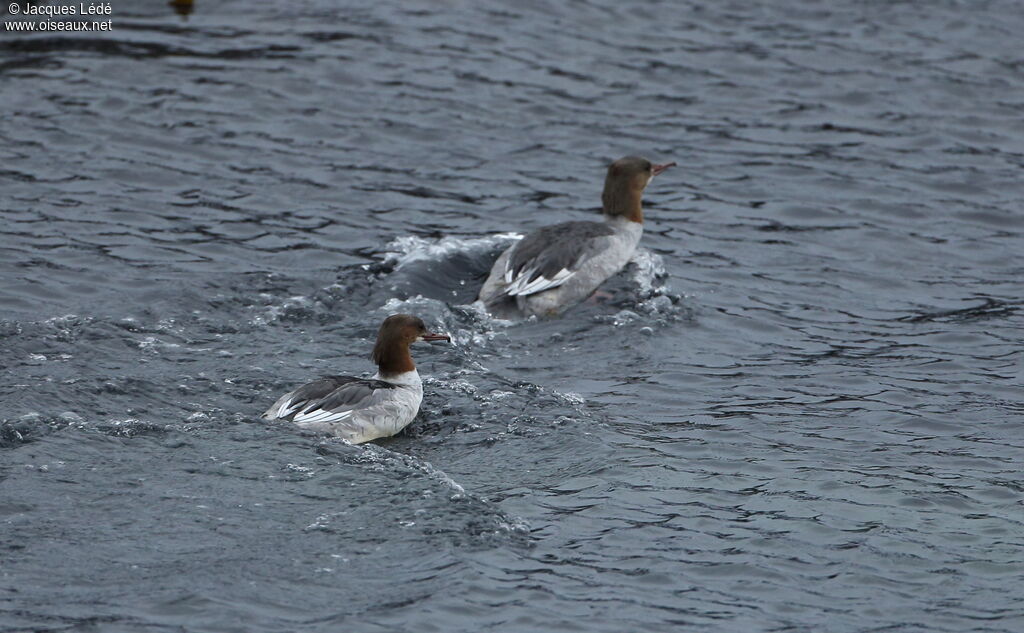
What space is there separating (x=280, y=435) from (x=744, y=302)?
4.86 metres

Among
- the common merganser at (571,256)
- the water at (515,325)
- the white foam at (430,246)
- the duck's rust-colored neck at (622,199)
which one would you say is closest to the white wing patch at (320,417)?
the water at (515,325)

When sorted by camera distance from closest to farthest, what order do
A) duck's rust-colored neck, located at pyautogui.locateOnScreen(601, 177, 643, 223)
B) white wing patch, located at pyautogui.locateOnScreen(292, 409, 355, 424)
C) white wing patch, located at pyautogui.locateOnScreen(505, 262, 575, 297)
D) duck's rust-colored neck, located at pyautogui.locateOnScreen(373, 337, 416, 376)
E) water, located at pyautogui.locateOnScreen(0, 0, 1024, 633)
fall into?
water, located at pyautogui.locateOnScreen(0, 0, 1024, 633), white wing patch, located at pyautogui.locateOnScreen(292, 409, 355, 424), duck's rust-colored neck, located at pyautogui.locateOnScreen(373, 337, 416, 376), white wing patch, located at pyautogui.locateOnScreen(505, 262, 575, 297), duck's rust-colored neck, located at pyautogui.locateOnScreen(601, 177, 643, 223)

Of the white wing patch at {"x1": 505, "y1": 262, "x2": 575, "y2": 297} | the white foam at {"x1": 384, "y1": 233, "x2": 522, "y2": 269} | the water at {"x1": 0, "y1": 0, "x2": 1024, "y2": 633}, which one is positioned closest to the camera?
the water at {"x1": 0, "y1": 0, "x2": 1024, "y2": 633}

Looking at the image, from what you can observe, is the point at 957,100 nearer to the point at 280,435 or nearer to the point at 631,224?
the point at 631,224

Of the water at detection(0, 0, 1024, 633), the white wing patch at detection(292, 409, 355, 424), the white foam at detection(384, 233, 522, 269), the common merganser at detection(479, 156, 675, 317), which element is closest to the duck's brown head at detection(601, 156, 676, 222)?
the common merganser at detection(479, 156, 675, 317)

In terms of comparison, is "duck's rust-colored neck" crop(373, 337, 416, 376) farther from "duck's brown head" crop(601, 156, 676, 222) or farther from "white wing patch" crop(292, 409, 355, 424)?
"duck's brown head" crop(601, 156, 676, 222)

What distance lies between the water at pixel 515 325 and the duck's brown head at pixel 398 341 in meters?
0.43

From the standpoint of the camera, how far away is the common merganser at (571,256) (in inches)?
458

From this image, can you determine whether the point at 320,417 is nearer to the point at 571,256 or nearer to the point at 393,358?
the point at 393,358

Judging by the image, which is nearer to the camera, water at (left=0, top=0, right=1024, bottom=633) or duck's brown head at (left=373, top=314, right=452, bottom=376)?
water at (left=0, top=0, right=1024, bottom=633)

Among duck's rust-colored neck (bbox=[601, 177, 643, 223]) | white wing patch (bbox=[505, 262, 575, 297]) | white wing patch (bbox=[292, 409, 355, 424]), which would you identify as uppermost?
duck's rust-colored neck (bbox=[601, 177, 643, 223])

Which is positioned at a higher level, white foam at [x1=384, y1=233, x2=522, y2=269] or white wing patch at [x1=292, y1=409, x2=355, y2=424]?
white foam at [x1=384, y1=233, x2=522, y2=269]

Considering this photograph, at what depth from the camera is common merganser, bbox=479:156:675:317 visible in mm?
11641

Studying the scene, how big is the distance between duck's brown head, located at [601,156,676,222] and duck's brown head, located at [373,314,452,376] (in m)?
3.61
